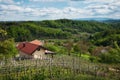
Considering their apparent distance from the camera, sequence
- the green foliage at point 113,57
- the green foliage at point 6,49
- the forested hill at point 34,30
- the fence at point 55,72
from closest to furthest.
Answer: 1. the fence at point 55,72
2. the green foliage at point 113,57
3. the green foliage at point 6,49
4. the forested hill at point 34,30

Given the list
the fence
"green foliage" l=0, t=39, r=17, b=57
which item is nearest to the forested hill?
"green foliage" l=0, t=39, r=17, b=57

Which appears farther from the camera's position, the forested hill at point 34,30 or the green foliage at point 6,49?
the forested hill at point 34,30

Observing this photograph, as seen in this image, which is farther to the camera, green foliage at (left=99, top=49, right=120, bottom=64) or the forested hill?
the forested hill

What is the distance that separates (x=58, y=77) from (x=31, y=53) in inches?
932

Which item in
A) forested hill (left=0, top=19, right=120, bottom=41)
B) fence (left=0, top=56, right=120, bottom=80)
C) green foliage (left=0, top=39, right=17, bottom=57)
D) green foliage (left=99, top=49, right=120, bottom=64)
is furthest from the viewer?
forested hill (left=0, top=19, right=120, bottom=41)

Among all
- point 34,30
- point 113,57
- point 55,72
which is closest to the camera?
point 55,72

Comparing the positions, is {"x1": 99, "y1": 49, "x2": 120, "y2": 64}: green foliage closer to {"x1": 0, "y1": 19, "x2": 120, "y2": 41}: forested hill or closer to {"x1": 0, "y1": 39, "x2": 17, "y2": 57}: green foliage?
{"x1": 0, "y1": 39, "x2": 17, "y2": 57}: green foliage

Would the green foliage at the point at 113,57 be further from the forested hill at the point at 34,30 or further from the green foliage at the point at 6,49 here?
the forested hill at the point at 34,30

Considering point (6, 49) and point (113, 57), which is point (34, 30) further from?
point (113, 57)

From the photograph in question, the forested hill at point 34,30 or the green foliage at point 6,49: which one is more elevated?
the green foliage at point 6,49

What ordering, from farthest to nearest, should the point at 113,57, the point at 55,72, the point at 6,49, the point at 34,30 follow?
the point at 34,30 < the point at 6,49 < the point at 113,57 < the point at 55,72

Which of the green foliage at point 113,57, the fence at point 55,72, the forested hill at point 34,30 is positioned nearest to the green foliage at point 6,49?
the fence at point 55,72

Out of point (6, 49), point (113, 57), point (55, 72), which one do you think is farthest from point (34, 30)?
point (55, 72)

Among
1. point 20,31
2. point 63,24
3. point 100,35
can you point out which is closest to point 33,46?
point 100,35
